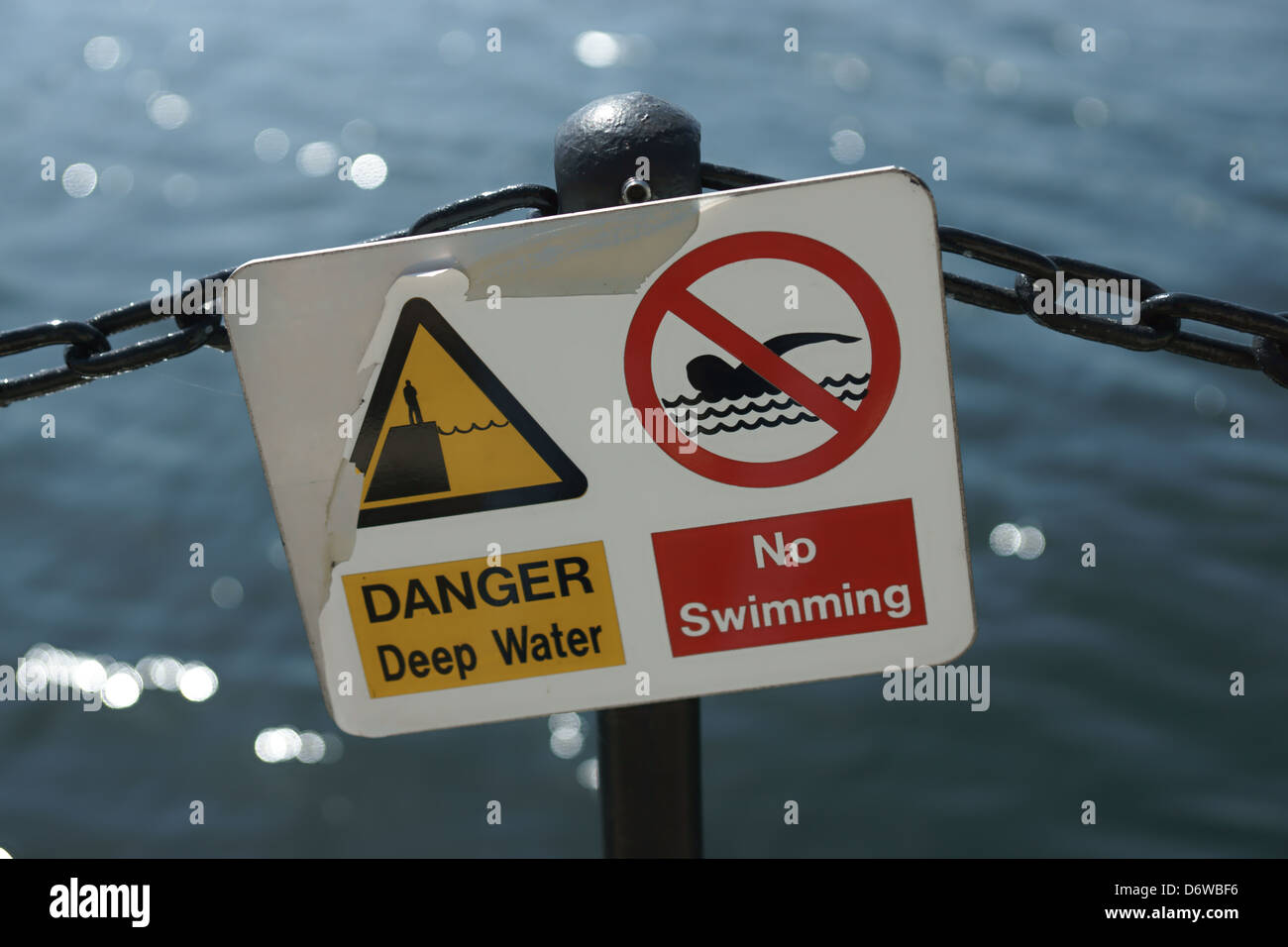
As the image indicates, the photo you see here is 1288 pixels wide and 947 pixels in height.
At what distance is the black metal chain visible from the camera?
1105 millimetres

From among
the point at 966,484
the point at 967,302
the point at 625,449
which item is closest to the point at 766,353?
the point at 625,449

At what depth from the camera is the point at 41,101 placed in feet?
20.6

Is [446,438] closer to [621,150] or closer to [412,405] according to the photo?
[412,405]

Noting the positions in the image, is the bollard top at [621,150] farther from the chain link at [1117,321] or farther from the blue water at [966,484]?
the blue water at [966,484]

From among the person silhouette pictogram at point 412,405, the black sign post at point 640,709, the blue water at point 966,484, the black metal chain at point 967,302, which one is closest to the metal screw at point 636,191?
the black sign post at point 640,709

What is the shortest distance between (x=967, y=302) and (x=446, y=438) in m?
0.49

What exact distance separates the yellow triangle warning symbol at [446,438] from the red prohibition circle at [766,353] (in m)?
0.09

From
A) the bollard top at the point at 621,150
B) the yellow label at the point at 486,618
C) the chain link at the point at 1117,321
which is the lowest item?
the yellow label at the point at 486,618

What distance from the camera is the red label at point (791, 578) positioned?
1037mm

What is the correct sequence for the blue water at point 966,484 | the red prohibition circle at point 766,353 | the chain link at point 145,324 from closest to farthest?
the red prohibition circle at point 766,353 < the chain link at point 145,324 < the blue water at point 966,484

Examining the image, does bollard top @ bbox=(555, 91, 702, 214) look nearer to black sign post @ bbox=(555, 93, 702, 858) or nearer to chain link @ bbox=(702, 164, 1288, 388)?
black sign post @ bbox=(555, 93, 702, 858)

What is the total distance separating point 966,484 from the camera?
12.7 feet

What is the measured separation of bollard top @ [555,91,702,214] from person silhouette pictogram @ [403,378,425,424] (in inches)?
7.8

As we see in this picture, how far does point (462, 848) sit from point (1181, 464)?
2.40 m
